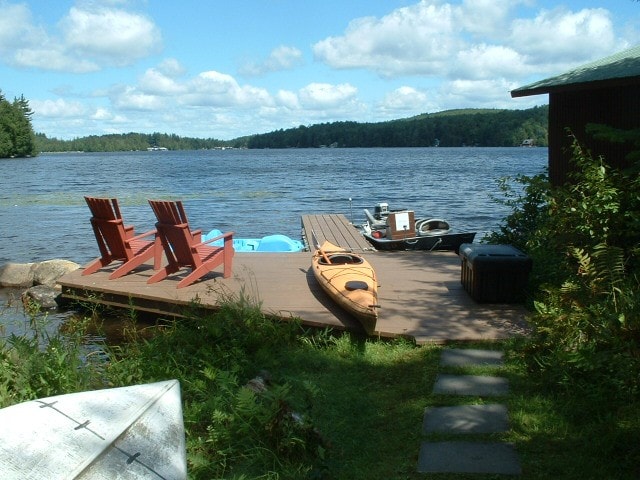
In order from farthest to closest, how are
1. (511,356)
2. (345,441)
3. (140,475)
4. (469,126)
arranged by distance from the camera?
(469,126) < (511,356) < (345,441) < (140,475)

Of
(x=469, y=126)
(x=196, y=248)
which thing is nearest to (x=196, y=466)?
(x=196, y=248)

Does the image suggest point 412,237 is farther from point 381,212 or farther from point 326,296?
point 326,296

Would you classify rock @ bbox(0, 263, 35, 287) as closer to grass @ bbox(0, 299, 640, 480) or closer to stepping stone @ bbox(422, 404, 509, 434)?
grass @ bbox(0, 299, 640, 480)

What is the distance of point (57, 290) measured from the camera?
39.7 feet

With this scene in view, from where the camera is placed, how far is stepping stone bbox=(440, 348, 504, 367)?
616 centimetres

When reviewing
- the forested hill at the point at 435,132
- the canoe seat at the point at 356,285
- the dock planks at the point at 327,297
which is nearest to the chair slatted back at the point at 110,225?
the dock planks at the point at 327,297

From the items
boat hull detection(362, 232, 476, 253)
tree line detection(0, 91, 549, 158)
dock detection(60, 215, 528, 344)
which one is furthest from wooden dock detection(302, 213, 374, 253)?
tree line detection(0, 91, 549, 158)

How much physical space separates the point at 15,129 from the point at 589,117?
106 m

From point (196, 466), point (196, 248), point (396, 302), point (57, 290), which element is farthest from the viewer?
point (57, 290)

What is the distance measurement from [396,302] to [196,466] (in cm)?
440

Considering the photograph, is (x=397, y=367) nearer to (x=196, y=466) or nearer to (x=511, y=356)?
(x=511, y=356)

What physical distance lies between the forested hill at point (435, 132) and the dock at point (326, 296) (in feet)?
313

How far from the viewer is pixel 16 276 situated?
1423cm

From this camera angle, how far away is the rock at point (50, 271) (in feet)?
45.2
